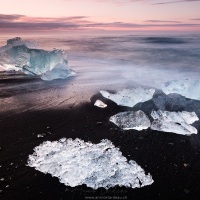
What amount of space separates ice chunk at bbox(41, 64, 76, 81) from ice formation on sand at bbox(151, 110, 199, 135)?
5.24m

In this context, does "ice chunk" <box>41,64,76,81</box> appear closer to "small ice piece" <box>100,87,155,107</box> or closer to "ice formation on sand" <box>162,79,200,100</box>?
"small ice piece" <box>100,87,155,107</box>

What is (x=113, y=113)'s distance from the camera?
6.94m

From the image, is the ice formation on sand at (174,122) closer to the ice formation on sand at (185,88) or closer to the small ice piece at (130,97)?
the small ice piece at (130,97)

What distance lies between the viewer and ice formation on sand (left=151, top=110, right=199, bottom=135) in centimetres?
586

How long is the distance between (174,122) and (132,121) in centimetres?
105

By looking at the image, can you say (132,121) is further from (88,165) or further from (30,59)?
(30,59)

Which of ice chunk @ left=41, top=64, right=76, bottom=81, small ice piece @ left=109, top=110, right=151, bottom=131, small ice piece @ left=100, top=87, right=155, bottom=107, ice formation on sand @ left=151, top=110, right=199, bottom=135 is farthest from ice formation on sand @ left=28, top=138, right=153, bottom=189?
ice chunk @ left=41, top=64, right=76, bottom=81

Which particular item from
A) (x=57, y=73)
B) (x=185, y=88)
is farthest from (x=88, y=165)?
(x=57, y=73)

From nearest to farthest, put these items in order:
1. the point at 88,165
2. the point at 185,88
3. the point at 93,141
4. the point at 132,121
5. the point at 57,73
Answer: the point at 88,165 < the point at 93,141 < the point at 132,121 < the point at 185,88 < the point at 57,73

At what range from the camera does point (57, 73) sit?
34.9 ft

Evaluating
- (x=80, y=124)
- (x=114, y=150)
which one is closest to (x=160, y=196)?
(x=114, y=150)

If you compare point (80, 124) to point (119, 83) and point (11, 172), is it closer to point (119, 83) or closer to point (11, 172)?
point (11, 172)

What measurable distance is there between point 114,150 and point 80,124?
145 cm

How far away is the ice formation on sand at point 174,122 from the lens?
231 inches
